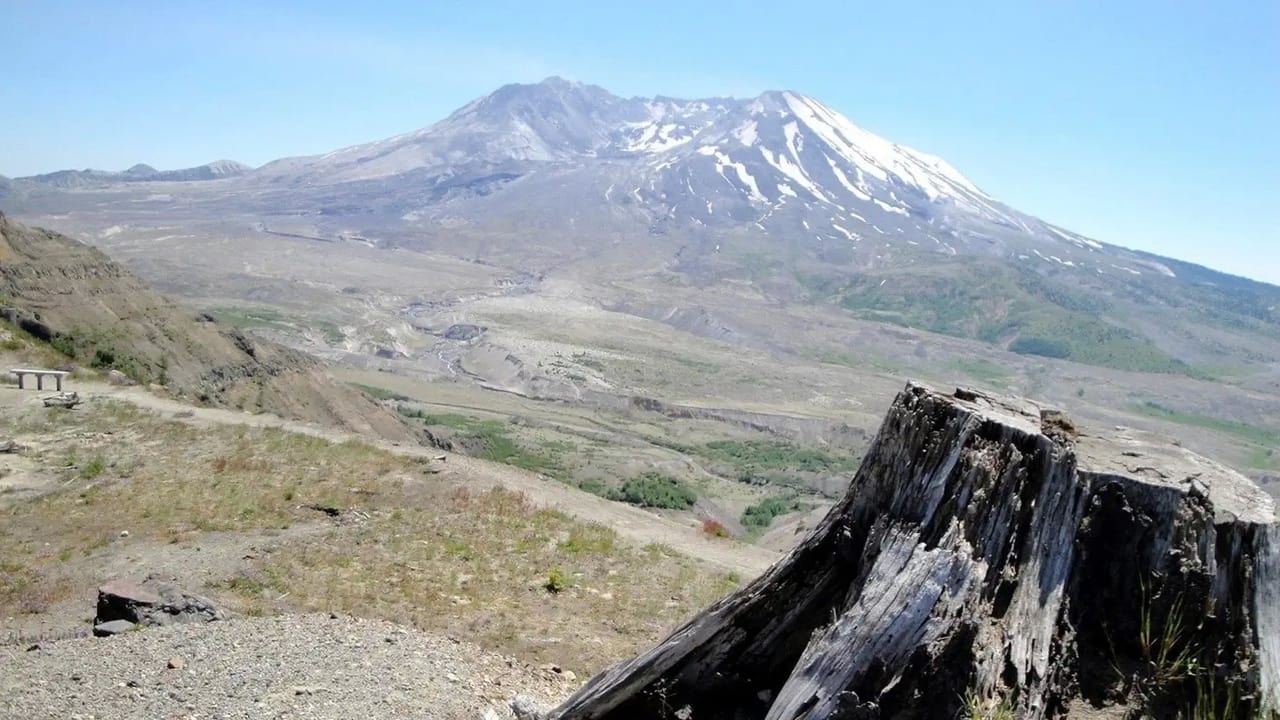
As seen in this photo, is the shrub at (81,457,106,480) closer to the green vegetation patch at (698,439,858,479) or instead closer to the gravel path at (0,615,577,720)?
the gravel path at (0,615,577,720)

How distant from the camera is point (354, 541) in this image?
11164 millimetres

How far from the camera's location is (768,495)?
42562 millimetres

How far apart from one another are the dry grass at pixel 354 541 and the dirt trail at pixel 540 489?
848 millimetres

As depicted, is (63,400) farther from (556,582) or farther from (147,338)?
(556,582)

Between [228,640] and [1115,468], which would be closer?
[1115,468]

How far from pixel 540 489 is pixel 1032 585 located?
41.8 ft

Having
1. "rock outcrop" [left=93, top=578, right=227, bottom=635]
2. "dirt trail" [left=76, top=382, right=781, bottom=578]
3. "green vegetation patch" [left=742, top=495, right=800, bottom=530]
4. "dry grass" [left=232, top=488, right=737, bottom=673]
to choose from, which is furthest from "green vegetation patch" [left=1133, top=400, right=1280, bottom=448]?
"rock outcrop" [left=93, top=578, right=227, bottom=635]

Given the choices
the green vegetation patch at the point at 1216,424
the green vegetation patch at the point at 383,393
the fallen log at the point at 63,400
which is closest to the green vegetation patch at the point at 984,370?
the green vegetation patch at the point at 1216,424

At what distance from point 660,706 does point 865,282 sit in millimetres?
148290

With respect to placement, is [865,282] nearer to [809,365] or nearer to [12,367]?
[809,365]

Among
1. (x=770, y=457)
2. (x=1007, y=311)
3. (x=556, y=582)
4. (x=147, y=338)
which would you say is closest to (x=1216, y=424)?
(x=1007, y=311)

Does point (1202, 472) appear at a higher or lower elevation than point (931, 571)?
higher

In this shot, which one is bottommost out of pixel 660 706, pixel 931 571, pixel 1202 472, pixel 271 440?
pixel 271 440

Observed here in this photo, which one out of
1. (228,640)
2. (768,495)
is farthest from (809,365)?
(228,640)
